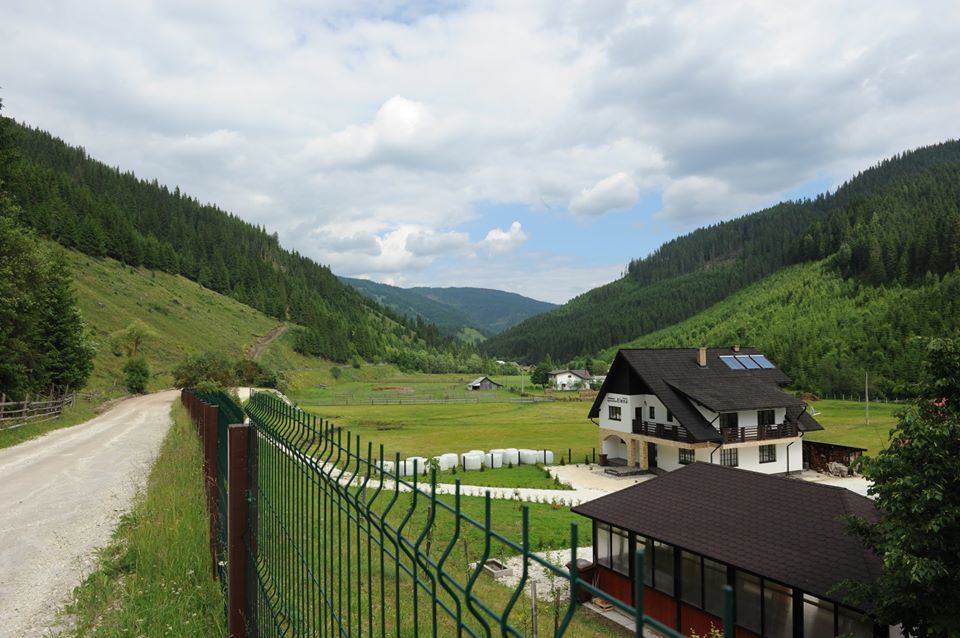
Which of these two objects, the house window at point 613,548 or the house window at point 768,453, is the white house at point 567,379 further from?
the house window at point 613,548

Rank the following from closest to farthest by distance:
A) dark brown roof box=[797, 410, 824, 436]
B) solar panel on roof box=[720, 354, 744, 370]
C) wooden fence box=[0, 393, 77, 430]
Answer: wooden fence box=[0, 393, 77, 430] → dark brown roof box=[797, 410, 824, 436] → solar panel on roof box=[720, 354, 744, 370]

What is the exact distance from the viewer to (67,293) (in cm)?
3994

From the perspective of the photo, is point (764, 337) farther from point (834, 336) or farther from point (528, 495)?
point (528, 495)

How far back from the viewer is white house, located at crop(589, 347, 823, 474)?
35.8 meters

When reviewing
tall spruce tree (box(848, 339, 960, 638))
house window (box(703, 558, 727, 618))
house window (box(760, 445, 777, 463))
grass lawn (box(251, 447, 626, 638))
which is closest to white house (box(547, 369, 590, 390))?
house window (box(760, 445, 777, 463))

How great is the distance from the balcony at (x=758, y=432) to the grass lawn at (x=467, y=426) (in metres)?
11.8

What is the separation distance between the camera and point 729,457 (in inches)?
1420

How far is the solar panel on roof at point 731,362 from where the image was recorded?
42.2m

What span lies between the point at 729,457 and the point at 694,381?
222 inches

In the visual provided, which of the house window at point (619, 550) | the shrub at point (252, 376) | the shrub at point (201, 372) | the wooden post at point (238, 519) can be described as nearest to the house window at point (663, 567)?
the house window at point (619, 550)

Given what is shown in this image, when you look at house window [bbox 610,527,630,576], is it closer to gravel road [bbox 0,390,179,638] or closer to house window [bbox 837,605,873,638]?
house window [bbox 837,605,873,638]

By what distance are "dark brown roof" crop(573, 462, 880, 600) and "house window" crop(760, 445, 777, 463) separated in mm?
22368

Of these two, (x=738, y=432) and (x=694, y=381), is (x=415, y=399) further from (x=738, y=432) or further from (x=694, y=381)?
(x=738, y=432)

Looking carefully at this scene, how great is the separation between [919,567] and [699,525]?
6683 millimetres
